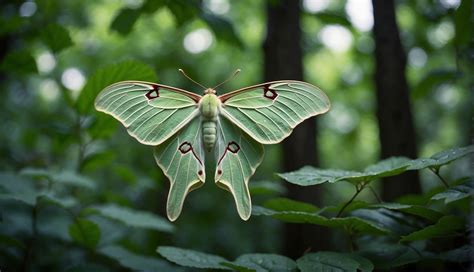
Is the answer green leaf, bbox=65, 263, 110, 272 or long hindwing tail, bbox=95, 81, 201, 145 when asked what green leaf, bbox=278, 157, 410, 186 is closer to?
long hindwing tail, bbox=95, 81, 201, 145

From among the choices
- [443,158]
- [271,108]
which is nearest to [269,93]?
[271,108]

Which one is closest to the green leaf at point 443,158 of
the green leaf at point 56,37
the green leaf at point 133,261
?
the green leaf at point 133,261

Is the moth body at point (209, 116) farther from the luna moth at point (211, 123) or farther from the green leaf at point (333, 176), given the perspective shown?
the green leaf at point (333, 176)

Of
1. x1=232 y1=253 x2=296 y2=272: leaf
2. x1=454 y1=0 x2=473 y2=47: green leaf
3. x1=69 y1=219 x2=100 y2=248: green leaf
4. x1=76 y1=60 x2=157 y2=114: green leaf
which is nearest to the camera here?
x1=232 y1=253 x2=296 y2=272: leaf

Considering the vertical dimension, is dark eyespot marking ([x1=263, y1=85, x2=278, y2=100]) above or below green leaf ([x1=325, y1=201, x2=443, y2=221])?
above

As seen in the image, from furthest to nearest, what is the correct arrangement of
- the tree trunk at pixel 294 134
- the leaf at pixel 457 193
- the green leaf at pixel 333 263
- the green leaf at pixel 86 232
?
the tree trunk at pixel 294 134
the green leaf at pixel 86 232
the green leaf at pixel 333 263
the leaf at pixel 457 193

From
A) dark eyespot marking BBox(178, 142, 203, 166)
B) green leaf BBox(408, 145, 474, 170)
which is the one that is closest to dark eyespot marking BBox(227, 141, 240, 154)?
dark eyespot marking BBox(178, 142, 203, 166)
